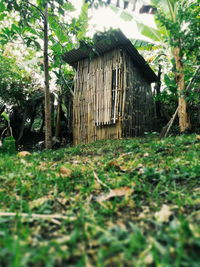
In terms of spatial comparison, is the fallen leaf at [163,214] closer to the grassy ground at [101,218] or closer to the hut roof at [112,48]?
the grassy ground at [101,218]

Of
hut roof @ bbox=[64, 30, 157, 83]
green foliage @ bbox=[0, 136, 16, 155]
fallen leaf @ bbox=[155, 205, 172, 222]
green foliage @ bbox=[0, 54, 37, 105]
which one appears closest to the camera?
fallen leaf @ bbox=[155, 205, 172, 222]

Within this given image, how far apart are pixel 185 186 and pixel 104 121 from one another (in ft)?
15.3

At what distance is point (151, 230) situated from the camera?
0.85 metres

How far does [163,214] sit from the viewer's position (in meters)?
0.97

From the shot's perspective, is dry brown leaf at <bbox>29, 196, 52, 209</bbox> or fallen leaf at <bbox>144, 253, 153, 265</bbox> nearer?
fallen leaf at <bbox>144, 253, 153, 265</bbox>

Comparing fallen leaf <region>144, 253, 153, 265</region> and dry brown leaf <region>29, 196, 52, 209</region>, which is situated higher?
fallen leaf <region>144, 253, 153, 265</region>

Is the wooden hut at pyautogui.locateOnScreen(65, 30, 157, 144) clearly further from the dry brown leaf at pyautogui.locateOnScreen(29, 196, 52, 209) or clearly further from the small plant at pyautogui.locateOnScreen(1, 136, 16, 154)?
the dry brown leaf at pyautogui.locateOnScreen(29, 196, 52, 209)

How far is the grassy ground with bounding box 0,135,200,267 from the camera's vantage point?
664 mm

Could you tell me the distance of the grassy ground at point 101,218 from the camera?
66 centimetres

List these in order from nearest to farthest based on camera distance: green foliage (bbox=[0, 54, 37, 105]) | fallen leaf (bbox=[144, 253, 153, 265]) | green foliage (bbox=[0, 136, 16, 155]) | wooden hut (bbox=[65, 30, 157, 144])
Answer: fallen leaf (bbox=[144, 253, 153, 265]) → green foliage (bbox=[0, 136, 16, 155]) → wooden hut (bbox=[65, 30, 157, 144]) → green foliage (bbox=[0, 54, 37, 105])

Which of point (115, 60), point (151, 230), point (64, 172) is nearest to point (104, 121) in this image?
point (115, 60)

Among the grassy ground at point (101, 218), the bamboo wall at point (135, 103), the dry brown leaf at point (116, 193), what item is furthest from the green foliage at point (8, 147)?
the bamboo wall at point (135, 103)

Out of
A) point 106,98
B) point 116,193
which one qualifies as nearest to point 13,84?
point 106,98

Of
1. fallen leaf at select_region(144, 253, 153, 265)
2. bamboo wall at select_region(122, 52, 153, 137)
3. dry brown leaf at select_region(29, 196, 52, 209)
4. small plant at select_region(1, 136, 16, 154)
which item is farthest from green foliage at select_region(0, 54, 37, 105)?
fallen leaf at select_region(144, 253, 153, 265)
